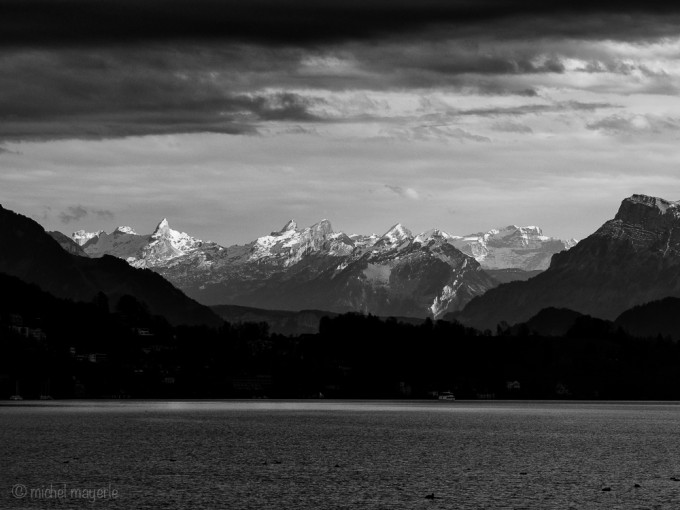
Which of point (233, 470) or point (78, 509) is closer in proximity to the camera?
point (78, 509)

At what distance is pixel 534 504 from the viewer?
5861 inches

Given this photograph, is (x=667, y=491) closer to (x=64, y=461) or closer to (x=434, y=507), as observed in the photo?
(x=434, y=507)

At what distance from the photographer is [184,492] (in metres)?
158

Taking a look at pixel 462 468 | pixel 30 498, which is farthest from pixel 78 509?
pixel 462 468

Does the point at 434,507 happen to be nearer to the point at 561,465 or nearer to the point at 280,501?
the point at 280,501

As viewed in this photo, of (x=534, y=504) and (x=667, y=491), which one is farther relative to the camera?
(x=667, y=491)

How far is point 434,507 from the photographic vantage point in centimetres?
14625

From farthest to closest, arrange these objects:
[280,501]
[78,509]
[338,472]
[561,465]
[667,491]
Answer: [561,465]
[338,472]
[667,491]
[280,501]
[78,509]

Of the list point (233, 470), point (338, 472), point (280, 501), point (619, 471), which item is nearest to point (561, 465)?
point (619, 471)

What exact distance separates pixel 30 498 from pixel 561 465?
83.3 meters

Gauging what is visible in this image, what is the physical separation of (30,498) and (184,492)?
62.5ft

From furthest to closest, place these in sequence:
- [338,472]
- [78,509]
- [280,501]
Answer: [338,472] → [280,501] → [78,509]

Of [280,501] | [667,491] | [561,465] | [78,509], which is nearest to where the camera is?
[78,509]

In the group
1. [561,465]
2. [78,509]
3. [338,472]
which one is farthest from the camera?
[561,465]
